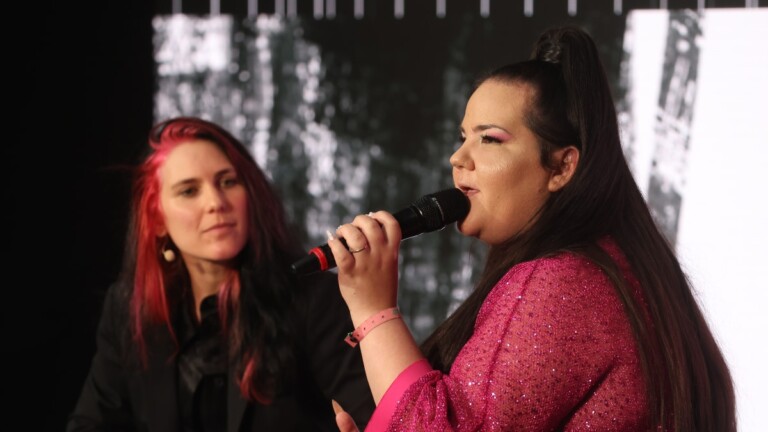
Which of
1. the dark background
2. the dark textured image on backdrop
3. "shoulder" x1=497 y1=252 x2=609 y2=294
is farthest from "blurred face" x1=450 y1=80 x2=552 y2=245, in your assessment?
the dark background

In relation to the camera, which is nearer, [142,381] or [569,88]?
[569,88]

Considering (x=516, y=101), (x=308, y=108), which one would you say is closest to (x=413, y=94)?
(x=308, y=108)

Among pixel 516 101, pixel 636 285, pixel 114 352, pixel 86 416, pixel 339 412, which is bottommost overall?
pixel 86 416

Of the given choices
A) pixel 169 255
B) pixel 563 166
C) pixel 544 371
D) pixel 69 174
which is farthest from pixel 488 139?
pixel 69 174

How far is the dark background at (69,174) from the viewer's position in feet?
8.66

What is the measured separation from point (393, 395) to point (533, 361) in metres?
0.18

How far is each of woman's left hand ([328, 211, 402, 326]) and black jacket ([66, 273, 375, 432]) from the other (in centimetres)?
74

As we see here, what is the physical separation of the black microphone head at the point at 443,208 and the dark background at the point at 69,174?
159cm

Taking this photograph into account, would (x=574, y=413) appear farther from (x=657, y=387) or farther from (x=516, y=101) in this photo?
(x=516, y=101)

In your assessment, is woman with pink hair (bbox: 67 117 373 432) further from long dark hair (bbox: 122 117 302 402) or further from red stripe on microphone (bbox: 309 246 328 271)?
red stripe on microphone (bbox: 309 246 328 271)

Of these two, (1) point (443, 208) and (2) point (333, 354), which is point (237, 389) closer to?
(2) point (333, 354)

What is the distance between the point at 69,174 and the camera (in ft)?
8.89

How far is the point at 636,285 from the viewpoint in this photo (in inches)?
40.5

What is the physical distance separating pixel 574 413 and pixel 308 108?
1.91 metres
